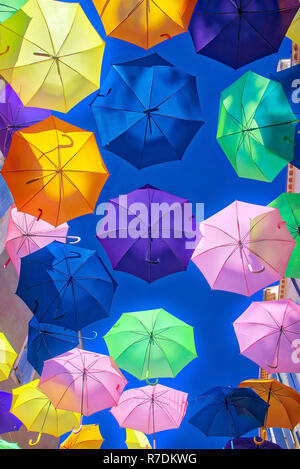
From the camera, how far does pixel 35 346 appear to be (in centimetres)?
825

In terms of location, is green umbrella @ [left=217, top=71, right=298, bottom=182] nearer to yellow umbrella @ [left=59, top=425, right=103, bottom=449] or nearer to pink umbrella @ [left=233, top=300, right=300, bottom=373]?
pink umbrella @ [left=233, top=300, right=300, bottom=373]

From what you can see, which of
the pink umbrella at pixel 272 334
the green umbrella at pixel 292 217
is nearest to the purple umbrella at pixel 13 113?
the green umbrella at pixel 292 217

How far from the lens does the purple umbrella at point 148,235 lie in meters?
7.07

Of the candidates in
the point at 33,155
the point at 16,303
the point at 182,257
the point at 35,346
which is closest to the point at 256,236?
the point at 182,257

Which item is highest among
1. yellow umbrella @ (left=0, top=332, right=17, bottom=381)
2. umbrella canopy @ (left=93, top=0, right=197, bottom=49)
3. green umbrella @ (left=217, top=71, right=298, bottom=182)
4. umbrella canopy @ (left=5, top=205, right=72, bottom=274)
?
umbrella canopy @ (left=93, top=0, right=197, bottom=49)

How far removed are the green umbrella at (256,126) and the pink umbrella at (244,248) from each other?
33.3 inches

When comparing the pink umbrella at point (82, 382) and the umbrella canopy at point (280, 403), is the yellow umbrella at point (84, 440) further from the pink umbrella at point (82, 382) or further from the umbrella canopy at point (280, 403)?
the umbrella canopy at point (280, 403)

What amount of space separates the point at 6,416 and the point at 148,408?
133 inches

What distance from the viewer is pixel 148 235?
24.2 feet

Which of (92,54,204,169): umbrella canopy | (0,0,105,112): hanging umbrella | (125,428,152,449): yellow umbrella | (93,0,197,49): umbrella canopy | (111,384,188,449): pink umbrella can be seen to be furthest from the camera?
(125,428,152,449): yellow umbrella

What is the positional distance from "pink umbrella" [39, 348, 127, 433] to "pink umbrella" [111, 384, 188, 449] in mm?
586

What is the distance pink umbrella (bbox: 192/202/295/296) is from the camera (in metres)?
7.07

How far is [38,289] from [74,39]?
5092 millimetres

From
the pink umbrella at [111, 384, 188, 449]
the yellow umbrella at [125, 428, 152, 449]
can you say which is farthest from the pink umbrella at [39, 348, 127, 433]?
the yellow umbrella at [125, 428, 152, 449]
